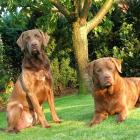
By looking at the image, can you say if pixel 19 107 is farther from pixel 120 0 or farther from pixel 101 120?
pixel 120 0

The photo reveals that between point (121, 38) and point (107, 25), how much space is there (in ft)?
3.82

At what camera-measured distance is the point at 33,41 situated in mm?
10352

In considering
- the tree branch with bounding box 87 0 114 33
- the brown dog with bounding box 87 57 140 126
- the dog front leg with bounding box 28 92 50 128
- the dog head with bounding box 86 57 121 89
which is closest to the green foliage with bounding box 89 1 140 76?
the tree branch with bounding box 87 0 114 33

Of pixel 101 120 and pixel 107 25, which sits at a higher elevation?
pixel 107 25

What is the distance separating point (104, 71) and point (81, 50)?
901cm

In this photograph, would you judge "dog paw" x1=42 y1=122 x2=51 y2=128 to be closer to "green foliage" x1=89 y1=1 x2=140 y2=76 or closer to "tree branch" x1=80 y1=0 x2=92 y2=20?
"tree branch" x1=80 y1=0 x2=92 y2=20

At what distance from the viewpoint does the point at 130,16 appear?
→ 20531 mm

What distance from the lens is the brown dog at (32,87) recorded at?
10.3 metres

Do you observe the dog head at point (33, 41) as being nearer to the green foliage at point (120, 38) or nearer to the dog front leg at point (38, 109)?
the dog front leg at point (38, 109)

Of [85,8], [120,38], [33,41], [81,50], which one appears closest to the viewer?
[33,41]

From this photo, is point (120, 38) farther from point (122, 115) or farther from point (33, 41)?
point (122, 115)

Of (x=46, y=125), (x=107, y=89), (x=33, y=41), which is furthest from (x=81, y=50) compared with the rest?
(x=107, y=89)

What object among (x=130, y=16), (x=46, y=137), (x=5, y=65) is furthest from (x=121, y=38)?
(x=46, y=137)

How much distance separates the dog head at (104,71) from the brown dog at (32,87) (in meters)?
1.17
